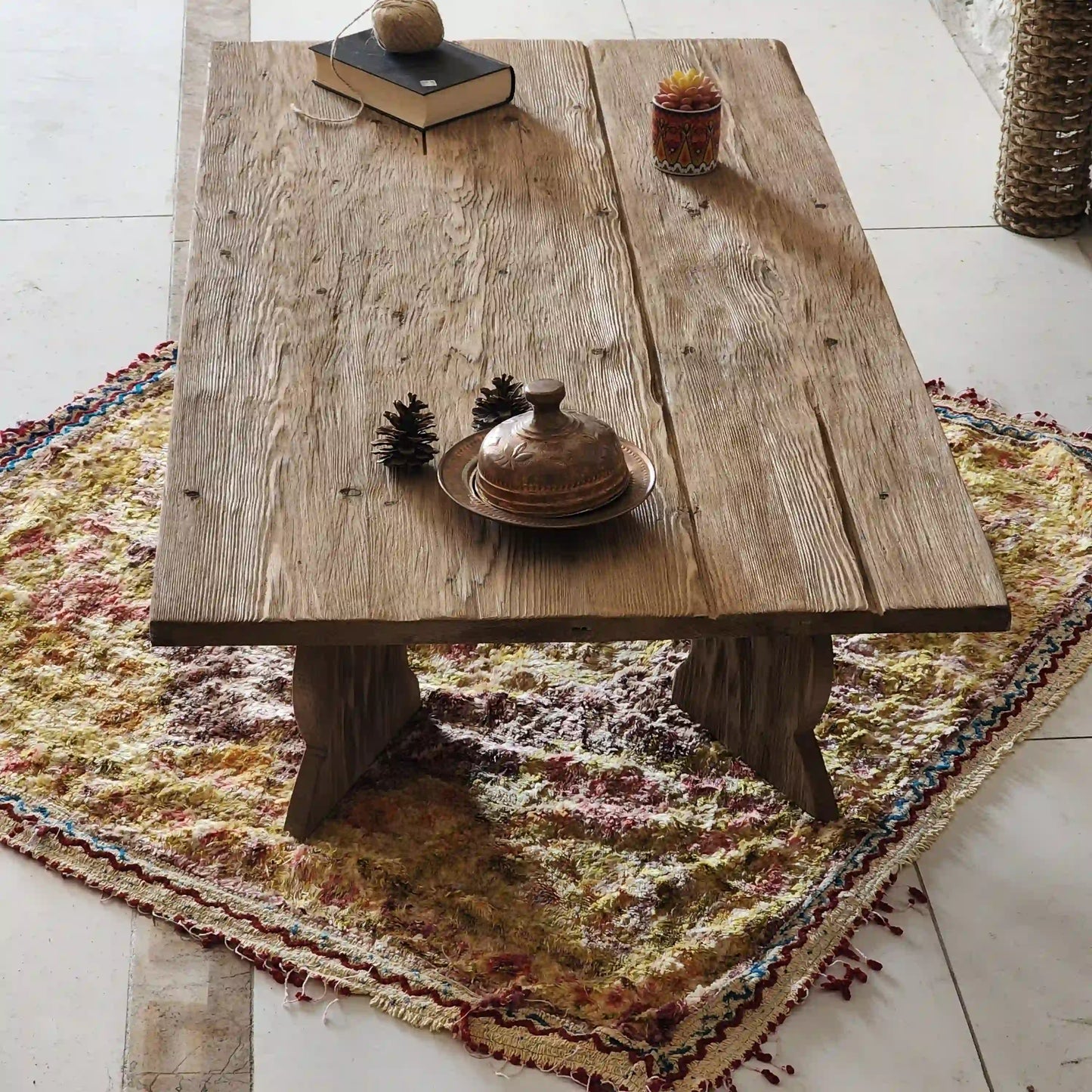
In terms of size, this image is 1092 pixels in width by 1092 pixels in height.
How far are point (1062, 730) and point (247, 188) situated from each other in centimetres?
126

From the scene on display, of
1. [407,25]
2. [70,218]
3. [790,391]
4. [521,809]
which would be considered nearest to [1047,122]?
[407,25]

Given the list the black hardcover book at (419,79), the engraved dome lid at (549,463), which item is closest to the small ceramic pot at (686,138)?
the black hardcover book at (419,79)

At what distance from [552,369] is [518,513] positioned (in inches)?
11.4

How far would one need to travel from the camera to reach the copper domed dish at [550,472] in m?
1.31

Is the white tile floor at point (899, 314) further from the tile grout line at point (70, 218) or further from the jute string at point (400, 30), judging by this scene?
the jute string at point (400, 30)

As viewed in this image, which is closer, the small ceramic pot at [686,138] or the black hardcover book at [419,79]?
the small ceramic pot at [686,138]

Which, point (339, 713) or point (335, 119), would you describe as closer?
point (339, 713)

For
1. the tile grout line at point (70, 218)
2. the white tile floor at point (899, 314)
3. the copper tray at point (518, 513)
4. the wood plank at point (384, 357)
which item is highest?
the copper tray at point (518, 513)

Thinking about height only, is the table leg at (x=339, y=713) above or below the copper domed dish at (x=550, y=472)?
below

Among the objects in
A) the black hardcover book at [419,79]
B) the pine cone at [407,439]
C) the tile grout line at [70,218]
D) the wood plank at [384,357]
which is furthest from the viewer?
the tile grout line at [70,218]

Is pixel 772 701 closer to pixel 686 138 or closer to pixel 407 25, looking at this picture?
pixel 686 138

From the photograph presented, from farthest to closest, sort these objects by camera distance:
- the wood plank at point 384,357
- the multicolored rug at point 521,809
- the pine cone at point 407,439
A: the multicolored rug at point 521,809 → the pine cone at point 407,439 → the wood plank at point 384,357

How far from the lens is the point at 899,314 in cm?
263

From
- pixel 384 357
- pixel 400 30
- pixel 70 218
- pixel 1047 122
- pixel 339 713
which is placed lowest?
pixel 70 218
